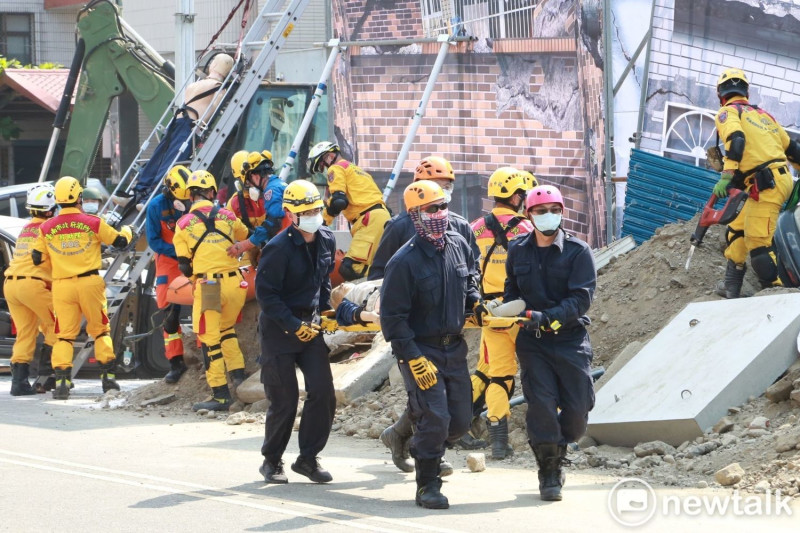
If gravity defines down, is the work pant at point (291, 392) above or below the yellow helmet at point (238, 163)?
below

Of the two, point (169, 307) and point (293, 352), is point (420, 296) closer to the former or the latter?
point (293, 352)

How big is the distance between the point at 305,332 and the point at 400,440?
3.63 ft

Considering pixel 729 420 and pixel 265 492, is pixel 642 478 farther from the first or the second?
pixel 265 492

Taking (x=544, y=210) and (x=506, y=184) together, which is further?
(x=506, y=184)

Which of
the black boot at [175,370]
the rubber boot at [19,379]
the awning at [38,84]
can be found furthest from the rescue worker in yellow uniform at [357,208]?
the awning at [38,84]

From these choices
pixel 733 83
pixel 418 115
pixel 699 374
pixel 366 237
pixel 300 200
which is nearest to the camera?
pixel 300 200

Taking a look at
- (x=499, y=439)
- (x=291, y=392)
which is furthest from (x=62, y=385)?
(x=499, y=439)

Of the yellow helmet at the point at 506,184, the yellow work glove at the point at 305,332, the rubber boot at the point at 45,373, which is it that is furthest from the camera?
the rubber boot at the point at 45,373

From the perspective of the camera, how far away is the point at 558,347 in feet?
27.1

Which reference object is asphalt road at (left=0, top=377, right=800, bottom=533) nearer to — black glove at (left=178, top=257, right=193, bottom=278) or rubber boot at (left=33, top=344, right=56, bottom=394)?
black glove at (left=178, top=257, right=193, bottom=278)

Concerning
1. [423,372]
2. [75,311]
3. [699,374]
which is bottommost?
[75,311]

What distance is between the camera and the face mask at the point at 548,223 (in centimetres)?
823

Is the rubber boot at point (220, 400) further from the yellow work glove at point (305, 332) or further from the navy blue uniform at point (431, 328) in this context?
the navy blue uniform at point (431, 328)

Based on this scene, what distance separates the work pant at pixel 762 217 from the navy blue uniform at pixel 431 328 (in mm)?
3868
